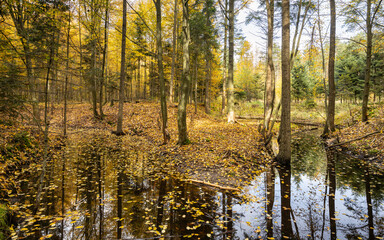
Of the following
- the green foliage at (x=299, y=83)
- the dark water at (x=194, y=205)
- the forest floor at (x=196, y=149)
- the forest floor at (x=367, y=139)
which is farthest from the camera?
the green foliage at (x=299, y=83)

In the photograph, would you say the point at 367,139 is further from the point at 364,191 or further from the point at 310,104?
the point at 310,104

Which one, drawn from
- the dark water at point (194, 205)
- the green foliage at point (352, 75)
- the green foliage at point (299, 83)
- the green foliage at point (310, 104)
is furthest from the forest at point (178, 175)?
the green foliage at point (299, 83)

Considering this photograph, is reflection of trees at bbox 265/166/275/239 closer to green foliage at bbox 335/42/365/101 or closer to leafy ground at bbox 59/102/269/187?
leafy ground at bbox 59/102/269/187

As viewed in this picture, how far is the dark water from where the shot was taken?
3.55 meters

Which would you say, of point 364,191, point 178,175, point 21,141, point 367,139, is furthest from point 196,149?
point 367,139

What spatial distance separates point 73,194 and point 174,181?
2.80 metres

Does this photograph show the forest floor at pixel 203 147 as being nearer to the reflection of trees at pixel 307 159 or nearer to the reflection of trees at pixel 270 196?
the reflection of trees at pixel 270 196

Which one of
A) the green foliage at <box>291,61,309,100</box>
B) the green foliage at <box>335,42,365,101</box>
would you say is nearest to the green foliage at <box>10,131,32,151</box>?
the green foliage at <box>335,42,365,101</box>

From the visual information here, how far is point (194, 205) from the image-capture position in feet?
14.8

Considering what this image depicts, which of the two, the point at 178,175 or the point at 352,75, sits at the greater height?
the point at 352,75

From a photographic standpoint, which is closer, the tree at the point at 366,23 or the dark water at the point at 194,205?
the dark water at the point at 194,205

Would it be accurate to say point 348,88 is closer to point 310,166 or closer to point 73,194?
point 310,166

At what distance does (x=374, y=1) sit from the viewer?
429 inches

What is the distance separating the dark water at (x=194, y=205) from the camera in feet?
11.7
